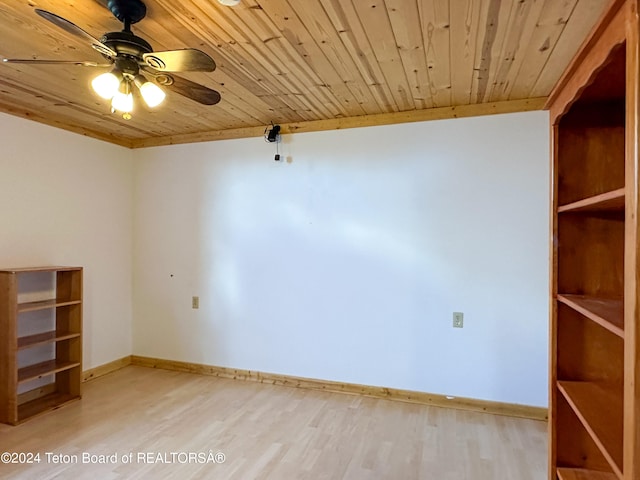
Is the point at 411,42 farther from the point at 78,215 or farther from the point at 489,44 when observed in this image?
the point at 78,215

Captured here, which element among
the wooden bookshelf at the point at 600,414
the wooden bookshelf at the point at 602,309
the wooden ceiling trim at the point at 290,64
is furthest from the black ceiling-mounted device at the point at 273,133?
the wooden bookshelf at the point at 600,414

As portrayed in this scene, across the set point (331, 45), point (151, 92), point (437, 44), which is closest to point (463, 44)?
point (437, 44)

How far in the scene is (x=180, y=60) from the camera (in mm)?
1629

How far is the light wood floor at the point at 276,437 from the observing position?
2168mm

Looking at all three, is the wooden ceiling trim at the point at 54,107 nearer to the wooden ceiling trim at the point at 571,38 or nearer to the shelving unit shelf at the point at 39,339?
the shelving unit shelf at the point at 39,339

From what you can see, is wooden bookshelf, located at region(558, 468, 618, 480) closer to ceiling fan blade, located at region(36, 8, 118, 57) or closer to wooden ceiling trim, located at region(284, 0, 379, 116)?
wooden ceiling trim, located at region(284, 0, 379, 116)

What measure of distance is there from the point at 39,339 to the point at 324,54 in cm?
288

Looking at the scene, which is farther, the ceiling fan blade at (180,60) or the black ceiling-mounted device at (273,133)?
the black ceiling-mounted device at (273,133)

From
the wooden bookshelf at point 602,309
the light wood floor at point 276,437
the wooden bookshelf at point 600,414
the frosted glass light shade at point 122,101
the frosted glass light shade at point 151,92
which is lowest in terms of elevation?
the light wood floor at point 276,437

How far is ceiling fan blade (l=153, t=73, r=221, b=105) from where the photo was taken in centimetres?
184

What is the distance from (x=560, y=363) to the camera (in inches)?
61.8

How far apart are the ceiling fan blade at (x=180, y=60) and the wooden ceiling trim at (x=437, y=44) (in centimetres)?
94

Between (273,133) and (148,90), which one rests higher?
(273,133)

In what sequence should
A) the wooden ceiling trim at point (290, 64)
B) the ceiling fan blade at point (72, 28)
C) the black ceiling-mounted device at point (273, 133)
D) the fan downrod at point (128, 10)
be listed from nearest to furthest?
1. the ceiling fan blade at point (72, 28)
2. the fan downrod at point (128, 10)
3. the wooden ceiling trim at point (290, 64)
4. the black ceiling-mounted device at point (273, 133)
